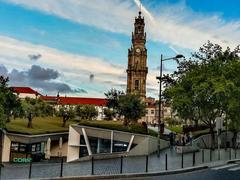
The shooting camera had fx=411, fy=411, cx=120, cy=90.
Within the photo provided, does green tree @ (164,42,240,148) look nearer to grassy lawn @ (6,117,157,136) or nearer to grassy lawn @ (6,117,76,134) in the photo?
grassy lawn @ (6,117,157,136)

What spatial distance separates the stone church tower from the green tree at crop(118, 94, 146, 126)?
3586 inches

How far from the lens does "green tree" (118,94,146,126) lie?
69812 mm

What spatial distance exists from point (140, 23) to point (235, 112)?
12873 centimetres

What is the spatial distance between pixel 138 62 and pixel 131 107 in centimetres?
9399

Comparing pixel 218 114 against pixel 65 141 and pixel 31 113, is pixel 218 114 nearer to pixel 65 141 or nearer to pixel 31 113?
pixel 65 141

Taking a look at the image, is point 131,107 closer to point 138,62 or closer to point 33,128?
point 33,128

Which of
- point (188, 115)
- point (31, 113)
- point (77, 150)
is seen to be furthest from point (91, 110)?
point (188, 115)

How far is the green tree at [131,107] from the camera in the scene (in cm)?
6981

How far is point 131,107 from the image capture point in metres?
69.4

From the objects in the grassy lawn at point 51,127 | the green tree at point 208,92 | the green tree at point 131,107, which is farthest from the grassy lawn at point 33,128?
the green tree at point 208,92

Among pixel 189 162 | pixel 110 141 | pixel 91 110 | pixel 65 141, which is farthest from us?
pixel 91 110

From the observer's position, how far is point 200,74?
41031mm

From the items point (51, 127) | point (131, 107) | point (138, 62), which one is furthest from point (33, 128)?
point (138, 62)

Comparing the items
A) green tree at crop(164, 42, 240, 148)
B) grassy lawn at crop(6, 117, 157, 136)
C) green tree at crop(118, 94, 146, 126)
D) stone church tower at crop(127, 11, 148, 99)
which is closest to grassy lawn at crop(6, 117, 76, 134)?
grassy lawn at crop(6, 117, 157, 136)
